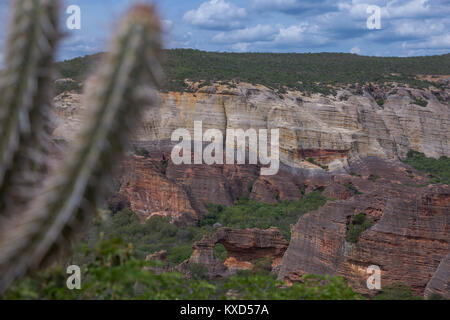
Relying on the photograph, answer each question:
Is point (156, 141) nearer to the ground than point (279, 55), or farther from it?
nearer to the ground

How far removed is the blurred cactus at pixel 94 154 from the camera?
3.04 metres

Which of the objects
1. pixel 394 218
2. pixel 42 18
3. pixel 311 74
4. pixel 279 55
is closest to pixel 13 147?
pixel 42 18

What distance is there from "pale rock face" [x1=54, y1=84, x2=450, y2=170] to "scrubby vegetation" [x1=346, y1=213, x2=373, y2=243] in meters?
18.4

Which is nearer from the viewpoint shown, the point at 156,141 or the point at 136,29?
the point at 136,29

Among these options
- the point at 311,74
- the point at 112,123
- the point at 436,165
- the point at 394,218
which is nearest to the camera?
the point at 112,123

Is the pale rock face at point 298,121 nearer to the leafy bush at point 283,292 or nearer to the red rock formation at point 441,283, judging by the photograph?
the red rock formation at point 441,283

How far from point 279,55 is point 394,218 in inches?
2242

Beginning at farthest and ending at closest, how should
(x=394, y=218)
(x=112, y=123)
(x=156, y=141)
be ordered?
(x=156, y=141), (x=394, y=218), (x=112, y=123)

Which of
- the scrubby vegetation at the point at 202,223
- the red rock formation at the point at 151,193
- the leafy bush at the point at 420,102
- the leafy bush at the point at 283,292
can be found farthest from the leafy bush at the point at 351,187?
the leafy bush at the point at 283,292

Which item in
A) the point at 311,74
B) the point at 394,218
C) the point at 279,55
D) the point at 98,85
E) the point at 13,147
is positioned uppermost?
the point at 279,55

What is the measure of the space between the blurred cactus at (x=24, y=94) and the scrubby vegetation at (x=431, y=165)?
34.7 meters

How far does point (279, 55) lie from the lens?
67312 mm

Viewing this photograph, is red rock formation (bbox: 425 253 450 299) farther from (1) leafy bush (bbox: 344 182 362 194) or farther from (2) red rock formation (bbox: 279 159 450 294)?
(1) leafy bush (bbox: 344 182 362 194)
